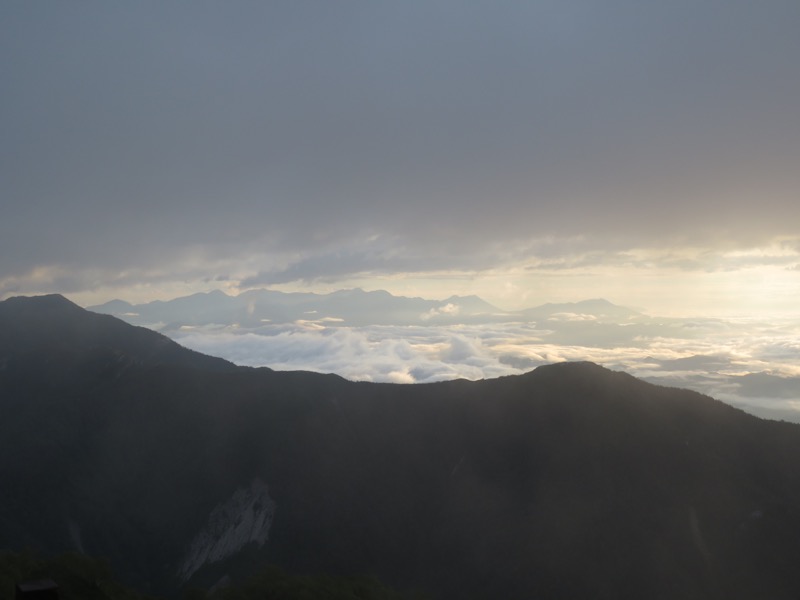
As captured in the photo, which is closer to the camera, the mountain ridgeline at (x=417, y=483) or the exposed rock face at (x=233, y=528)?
the mountain ridgeline at (x=417, y=483)

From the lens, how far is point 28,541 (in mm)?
91875

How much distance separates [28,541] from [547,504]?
261 feet

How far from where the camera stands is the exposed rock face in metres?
93.7

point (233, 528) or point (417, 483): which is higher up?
point (417, 483)

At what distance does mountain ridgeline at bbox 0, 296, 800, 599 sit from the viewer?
7581 centimetres

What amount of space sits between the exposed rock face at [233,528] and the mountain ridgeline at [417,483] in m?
0.35

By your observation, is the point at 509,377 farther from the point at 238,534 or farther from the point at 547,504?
the point at 238,534

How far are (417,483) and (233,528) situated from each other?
31059 mm

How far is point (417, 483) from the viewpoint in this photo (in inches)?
3821

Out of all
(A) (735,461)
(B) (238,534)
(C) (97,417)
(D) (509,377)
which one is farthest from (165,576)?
(A) (735,461)

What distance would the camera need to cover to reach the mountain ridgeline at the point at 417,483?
75.8m

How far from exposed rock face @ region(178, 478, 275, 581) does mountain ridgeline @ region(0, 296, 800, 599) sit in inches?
13.7

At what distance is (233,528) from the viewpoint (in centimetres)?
9712

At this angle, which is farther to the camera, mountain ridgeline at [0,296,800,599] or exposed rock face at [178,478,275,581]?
exposed rock face at [178,478,275,581]
